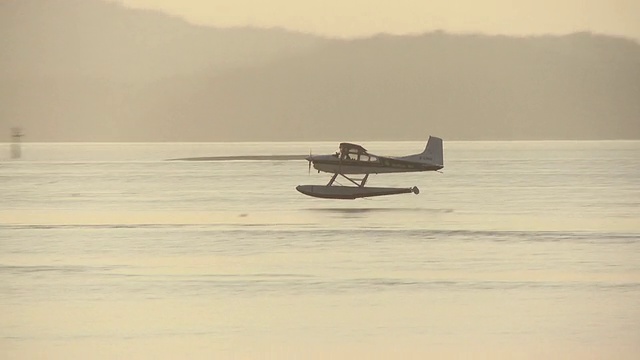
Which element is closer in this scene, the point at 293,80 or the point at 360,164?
the point at 293,80

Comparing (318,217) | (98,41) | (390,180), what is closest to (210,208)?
(318,217)

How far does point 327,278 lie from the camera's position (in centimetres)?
438

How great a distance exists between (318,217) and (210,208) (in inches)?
58.7

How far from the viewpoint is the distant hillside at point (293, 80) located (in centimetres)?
492

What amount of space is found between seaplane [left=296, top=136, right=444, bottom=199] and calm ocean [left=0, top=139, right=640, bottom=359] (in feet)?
0.35

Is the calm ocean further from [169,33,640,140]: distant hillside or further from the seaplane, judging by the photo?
[169,33,640,140]: distant hillside

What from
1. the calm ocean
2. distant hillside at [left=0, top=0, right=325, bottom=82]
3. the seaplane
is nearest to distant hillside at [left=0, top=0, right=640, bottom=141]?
distant hillside at [left=0, top=0, right=325, bottom=82]

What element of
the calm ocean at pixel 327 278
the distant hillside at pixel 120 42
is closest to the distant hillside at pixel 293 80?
the distant hillside at pixel 120 42

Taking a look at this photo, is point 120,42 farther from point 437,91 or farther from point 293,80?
point 437,91

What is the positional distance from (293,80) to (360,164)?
95 cm

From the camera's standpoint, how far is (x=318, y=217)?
6.18 m

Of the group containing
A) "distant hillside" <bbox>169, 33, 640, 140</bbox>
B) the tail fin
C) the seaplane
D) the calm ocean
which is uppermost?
"distant hillside" <bbox>169, 33, 640, 140</bbox>

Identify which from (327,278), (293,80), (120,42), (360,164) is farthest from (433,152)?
(120,42)

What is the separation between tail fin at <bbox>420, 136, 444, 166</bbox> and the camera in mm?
5270
